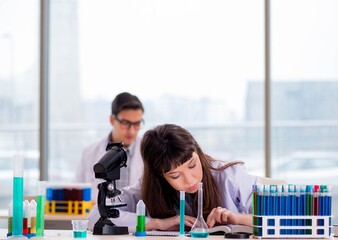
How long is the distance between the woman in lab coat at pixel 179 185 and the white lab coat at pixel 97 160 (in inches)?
59.7

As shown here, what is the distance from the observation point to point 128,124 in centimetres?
568

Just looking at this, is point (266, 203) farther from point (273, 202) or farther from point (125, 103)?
point (125, 103)

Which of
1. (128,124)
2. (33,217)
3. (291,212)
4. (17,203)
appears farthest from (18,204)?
(128,124)

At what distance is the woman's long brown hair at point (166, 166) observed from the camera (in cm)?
389

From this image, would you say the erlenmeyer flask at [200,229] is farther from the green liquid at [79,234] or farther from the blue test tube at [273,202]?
the green liquid at [79,234]

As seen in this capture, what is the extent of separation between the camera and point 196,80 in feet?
21.7

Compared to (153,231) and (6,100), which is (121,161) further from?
(6,100)

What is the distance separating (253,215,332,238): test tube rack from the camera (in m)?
3.37

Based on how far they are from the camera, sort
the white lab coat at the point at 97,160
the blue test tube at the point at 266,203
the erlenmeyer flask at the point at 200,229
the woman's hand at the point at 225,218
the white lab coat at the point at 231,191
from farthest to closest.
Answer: the white lab coat at the point at 97,160 → the white lab coat at the point at 231,191 → the woman's hand at the point at 225,218 → the erlenmeyer flask at the point at 200,229 → the blue test tube at the point at 266,203

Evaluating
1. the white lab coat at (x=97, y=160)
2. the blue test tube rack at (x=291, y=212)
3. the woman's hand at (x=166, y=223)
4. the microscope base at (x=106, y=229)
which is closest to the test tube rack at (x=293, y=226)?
the blue test tube rack at (x=291, y=212)

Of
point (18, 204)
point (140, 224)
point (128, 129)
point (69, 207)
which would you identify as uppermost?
point (128, 129)

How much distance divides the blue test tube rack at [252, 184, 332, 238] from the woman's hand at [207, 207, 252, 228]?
358 mm

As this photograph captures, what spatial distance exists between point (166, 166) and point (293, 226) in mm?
798

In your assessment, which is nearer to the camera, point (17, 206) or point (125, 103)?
point (17, 206)
